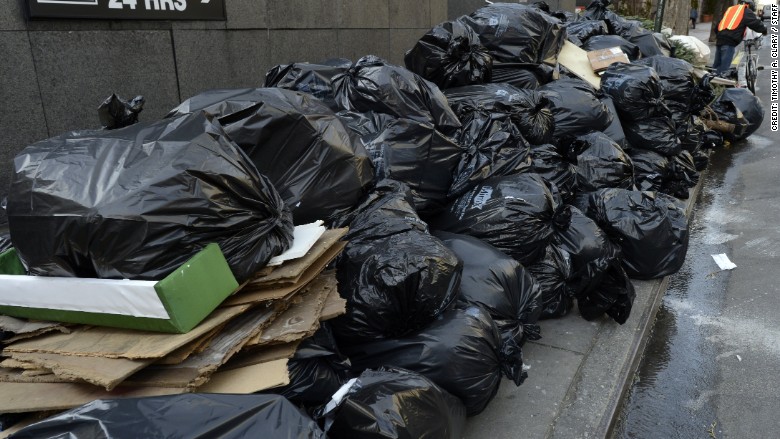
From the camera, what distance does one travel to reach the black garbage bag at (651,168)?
5301 mm

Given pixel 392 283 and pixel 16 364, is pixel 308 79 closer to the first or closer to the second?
pixel 392 283

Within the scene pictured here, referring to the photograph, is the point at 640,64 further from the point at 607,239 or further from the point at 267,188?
the point at 267,188

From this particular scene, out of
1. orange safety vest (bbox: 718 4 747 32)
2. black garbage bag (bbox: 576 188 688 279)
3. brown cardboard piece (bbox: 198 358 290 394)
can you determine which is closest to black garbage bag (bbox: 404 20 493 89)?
black garbage bag (bbox: 576 188 688 279)

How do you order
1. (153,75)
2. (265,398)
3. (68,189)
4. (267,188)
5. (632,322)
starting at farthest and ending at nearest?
(153,75)
(632,322)
(267,188)
(68,189)
(265,398)

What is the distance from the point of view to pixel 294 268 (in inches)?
80.2

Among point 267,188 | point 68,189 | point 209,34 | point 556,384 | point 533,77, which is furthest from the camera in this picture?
point 533,77

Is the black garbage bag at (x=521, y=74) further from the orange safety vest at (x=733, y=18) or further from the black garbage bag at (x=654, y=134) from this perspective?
the orange safety vest at (x=733, y=18)

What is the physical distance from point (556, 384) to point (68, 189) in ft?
7.32

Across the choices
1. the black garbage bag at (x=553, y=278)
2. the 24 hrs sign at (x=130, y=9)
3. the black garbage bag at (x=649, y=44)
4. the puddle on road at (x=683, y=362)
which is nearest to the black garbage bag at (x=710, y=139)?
the black garbage bag at (x=649, y=44)

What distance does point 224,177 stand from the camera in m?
1.87

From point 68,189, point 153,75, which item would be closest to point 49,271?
point 68,189

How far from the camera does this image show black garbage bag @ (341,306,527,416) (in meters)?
2.28

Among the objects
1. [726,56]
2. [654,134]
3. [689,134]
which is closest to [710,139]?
[689,134]

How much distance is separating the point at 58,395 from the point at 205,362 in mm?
420
